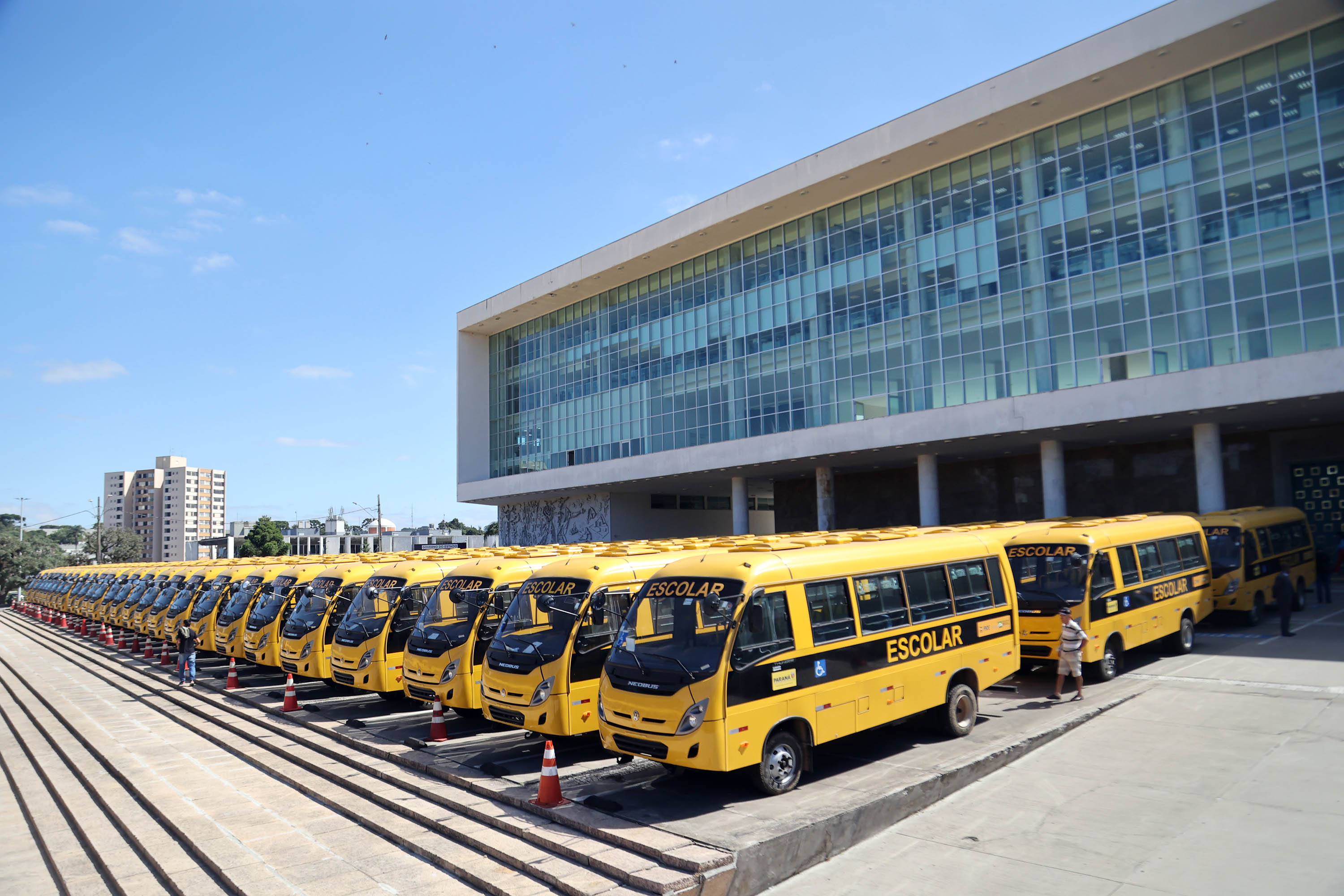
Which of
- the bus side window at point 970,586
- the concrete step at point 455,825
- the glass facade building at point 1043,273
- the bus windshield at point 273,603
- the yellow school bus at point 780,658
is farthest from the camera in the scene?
the glass facade building at point 1043,273

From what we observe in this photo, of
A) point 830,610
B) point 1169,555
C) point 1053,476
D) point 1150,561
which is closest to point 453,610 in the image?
point 830,610

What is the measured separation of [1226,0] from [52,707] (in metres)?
36.3

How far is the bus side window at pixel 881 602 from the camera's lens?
10.2 metres

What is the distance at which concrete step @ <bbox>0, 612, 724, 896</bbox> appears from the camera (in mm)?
7309

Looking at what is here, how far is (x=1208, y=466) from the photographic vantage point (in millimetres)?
29219

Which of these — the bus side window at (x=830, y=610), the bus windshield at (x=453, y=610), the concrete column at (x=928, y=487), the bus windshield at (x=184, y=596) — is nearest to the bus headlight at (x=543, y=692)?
the bus windshield at (x=453, y=610)

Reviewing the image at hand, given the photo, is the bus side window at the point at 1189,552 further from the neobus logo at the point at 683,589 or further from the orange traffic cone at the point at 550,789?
the orange traffic cone at the point at 550,789

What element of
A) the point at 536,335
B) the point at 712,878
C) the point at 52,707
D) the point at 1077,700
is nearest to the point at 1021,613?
the point at 1077,700

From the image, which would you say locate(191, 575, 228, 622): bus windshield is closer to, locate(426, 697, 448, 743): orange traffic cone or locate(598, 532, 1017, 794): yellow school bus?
locate(426, 697, 448, 743): orange traffic cone

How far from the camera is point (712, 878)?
23.2ft

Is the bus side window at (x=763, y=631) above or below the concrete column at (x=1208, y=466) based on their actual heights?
below

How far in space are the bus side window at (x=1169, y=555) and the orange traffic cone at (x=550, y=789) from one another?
13.2m

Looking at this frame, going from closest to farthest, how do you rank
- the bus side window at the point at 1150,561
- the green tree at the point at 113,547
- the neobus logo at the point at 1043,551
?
1. the neobus logo at the point at 1043,551
2. the bus side window at the point at 1150,561
3. the green tree at the point at 113,547

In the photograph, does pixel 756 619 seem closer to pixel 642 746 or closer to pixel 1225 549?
pixel 642 746
